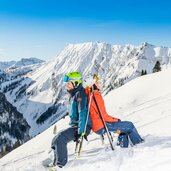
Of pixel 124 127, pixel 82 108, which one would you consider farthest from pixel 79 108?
pixel 124 127

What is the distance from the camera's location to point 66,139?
912cm

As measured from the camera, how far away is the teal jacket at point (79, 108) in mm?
8859

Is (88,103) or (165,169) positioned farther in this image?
(88,103)

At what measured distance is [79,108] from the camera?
8.94 metres

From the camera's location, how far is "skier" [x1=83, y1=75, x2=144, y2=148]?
9.06 meters

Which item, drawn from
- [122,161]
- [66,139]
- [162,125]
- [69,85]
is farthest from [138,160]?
[162,125]

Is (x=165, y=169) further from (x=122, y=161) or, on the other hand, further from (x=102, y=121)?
(x=102, y=121)

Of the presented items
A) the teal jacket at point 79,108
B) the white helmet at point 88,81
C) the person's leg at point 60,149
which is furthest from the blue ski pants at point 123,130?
the white helmet at point 88,81

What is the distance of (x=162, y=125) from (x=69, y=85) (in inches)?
230

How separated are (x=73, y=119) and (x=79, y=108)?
56cm

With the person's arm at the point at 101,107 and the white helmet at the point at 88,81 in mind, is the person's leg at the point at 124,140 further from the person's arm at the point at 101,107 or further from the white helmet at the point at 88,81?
the white helmet at the point at 88,81

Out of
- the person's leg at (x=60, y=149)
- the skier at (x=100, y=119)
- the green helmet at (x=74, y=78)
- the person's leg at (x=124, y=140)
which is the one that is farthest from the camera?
the green helmet at (x=74, y=78)

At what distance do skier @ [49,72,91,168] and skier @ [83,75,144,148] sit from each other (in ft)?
0.63

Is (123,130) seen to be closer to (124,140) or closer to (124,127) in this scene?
(124,127)
